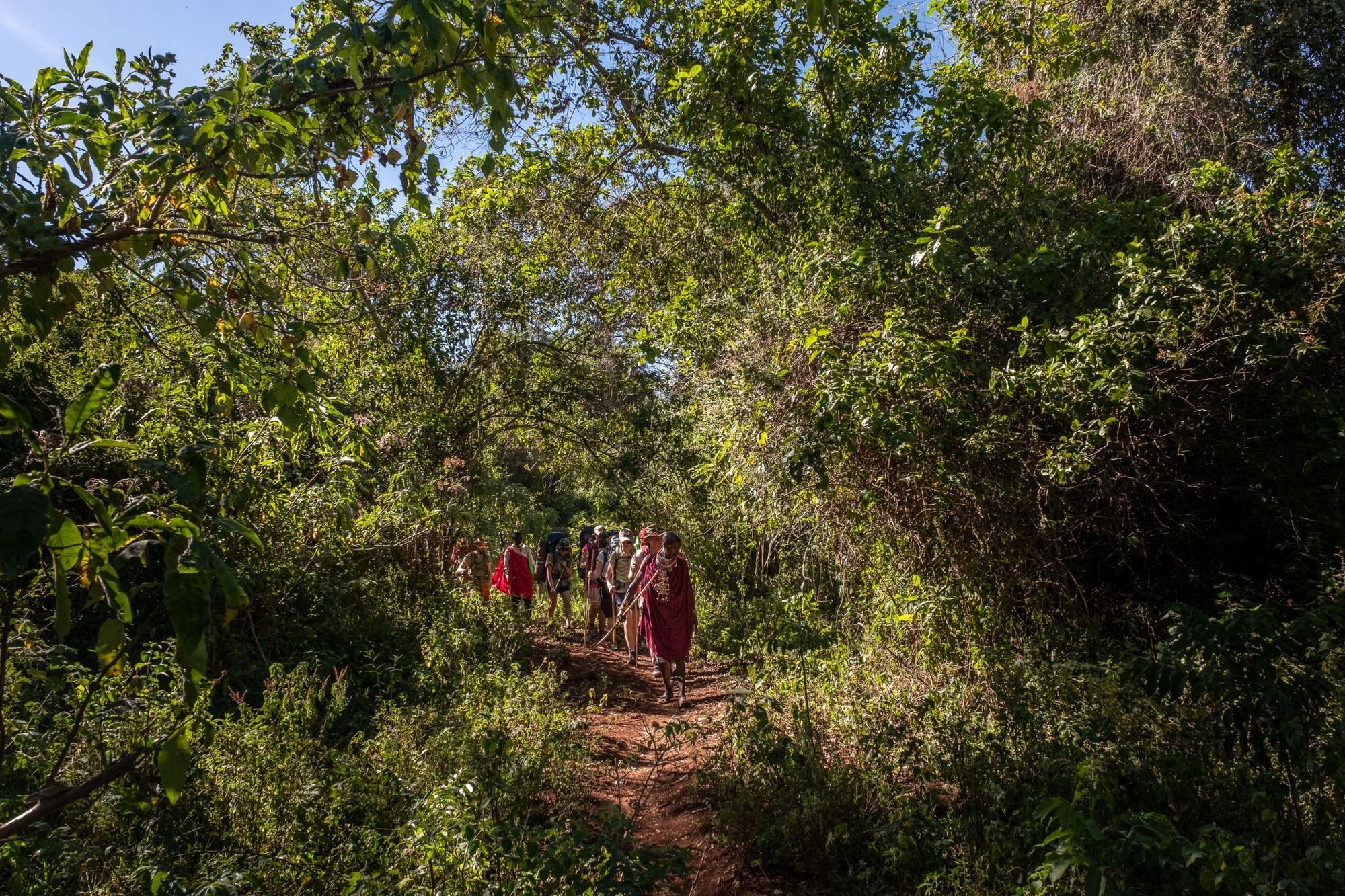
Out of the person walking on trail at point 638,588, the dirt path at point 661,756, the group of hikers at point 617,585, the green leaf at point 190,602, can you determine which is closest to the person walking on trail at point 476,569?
the group of hikers at point 617,585

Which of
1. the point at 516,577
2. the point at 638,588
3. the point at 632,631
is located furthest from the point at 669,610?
the point at 516,577

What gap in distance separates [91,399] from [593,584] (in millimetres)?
9872

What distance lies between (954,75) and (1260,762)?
6.54 meters

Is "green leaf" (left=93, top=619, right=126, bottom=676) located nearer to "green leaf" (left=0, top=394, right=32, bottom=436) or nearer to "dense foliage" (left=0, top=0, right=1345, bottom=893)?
"dense foliage" (left=0, top=0, right=1345, bottom=893)

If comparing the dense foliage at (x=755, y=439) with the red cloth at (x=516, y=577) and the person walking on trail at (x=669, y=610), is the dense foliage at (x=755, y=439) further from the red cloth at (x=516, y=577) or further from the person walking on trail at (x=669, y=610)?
the red cloth at (x=516, y=577)

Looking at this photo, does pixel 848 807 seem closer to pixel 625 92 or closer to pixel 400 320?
pixel 625 92

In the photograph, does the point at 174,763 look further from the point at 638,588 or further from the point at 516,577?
the point at 516,577

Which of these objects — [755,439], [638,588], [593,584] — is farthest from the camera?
[593,584]

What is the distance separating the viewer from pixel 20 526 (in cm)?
144

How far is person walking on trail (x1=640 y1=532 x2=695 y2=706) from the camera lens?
792cm

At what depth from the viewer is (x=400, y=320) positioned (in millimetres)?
10195

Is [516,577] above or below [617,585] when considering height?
above

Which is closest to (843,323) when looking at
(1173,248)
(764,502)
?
(764,502)

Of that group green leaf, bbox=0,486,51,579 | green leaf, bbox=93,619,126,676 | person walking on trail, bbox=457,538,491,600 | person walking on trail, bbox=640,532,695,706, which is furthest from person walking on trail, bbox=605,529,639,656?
green leaf, bbox=0,486,51,579
